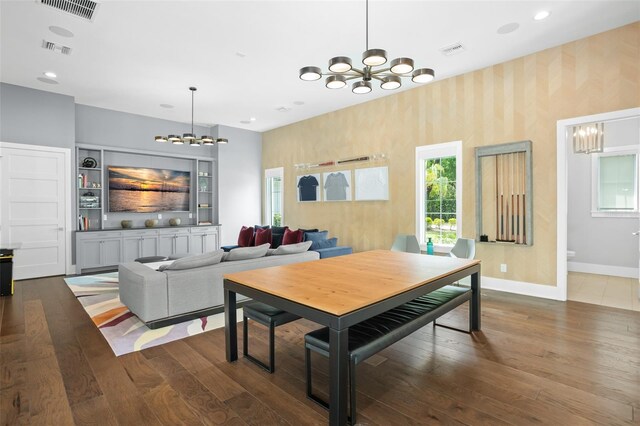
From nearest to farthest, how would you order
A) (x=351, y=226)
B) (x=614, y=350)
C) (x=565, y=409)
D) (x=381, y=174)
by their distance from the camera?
(x=565, y=409) < (x=614, y=350) < (x=381, y=174) < (x=351, y=226)

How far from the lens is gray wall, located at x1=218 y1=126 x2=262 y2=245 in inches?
334

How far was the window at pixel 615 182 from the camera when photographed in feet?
18.9

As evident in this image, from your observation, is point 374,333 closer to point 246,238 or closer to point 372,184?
point 372,184

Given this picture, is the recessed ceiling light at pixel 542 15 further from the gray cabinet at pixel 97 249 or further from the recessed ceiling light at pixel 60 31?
the gray cabinet at pixel 97 249

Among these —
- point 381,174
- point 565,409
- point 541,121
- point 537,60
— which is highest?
point 537,60

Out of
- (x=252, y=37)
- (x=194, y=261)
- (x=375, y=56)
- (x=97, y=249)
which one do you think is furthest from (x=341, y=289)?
(x=97, y=249)

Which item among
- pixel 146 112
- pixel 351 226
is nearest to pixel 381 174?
pixel 351 226

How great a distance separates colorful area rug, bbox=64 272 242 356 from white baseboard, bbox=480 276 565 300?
3687 mm

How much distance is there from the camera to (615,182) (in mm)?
5930

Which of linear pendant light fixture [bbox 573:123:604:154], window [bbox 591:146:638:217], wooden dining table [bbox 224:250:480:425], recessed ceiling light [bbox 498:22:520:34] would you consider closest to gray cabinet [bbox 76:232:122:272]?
wooden dining table [bbox 224:250:480:425]

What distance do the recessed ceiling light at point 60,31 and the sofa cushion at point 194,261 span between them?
9.85ft

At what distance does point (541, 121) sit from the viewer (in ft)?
14.9

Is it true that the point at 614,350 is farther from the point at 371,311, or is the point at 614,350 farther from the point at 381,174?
the point at 381,174

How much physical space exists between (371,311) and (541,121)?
13.7 ft
